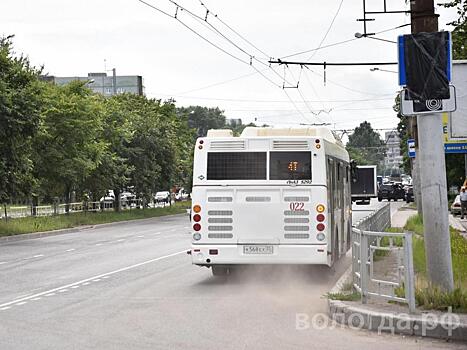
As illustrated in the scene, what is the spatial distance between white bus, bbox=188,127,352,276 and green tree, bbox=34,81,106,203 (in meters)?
24.9

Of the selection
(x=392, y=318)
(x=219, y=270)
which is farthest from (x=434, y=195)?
(x=219, y=270)

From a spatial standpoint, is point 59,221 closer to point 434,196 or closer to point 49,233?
point 49,233

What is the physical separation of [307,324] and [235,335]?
1191 mm

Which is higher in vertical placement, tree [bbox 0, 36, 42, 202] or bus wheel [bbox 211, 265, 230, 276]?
tree [bbox 0, 36, 42, 202]

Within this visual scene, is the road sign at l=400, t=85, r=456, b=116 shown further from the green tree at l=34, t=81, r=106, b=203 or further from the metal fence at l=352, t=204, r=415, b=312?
the green tree at l=34, t=81, r=106, b=203

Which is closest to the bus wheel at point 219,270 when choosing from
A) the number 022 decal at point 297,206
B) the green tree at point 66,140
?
the number 022 decal at point 297,206

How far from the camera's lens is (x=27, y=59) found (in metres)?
33.4

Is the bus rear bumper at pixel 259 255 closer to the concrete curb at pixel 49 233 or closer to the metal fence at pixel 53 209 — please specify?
the concrete curb at pixel 49 233

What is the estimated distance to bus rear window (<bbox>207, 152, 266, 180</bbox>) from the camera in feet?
50.4

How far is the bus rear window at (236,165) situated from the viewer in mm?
15375

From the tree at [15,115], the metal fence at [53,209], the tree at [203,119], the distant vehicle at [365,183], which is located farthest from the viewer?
the tree at [203,119]

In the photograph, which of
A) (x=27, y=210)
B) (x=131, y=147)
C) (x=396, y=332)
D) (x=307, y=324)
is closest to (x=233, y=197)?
(x=307, y=324)

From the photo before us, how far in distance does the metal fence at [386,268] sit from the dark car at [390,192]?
239 ft

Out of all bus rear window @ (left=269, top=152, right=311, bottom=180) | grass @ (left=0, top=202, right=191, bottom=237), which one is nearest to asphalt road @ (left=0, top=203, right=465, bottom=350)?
bus rear window @ (left=269, top=152, right=311, bottom=180)
